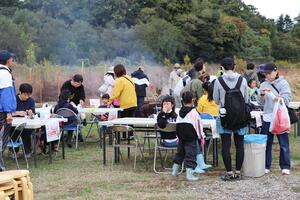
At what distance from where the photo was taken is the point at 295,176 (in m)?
6.92

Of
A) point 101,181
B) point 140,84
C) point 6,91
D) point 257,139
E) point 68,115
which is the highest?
point 140,84

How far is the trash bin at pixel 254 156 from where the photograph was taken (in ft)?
22.7

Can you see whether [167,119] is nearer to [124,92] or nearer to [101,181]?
[101,181]

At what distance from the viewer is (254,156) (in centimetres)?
693

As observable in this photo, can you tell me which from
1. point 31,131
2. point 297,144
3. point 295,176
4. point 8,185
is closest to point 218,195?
point 295,176

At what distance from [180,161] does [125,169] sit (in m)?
0.99

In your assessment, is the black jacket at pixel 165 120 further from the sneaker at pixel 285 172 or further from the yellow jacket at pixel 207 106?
the sneaker at pixel 285 172

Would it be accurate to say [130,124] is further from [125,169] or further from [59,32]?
[59,32]

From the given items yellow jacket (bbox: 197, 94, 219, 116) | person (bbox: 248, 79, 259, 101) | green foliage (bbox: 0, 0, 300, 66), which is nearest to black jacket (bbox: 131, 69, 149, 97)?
person (bbox: 248, 79, 259, 101)

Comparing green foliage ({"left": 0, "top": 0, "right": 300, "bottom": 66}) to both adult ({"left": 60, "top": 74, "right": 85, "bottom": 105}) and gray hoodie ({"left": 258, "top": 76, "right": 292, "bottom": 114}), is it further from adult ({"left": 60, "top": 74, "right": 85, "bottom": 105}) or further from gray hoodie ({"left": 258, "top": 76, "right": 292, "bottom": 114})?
gray hoodie ({"left": 258, "top": 76, "right": 292, "bottom": 114})

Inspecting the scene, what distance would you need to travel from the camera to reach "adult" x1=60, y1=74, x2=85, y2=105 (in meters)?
10.1

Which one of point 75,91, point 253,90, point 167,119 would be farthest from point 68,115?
point 253,90

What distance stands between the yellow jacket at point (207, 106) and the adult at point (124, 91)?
162 centimetres

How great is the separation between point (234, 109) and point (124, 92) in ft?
11.0
